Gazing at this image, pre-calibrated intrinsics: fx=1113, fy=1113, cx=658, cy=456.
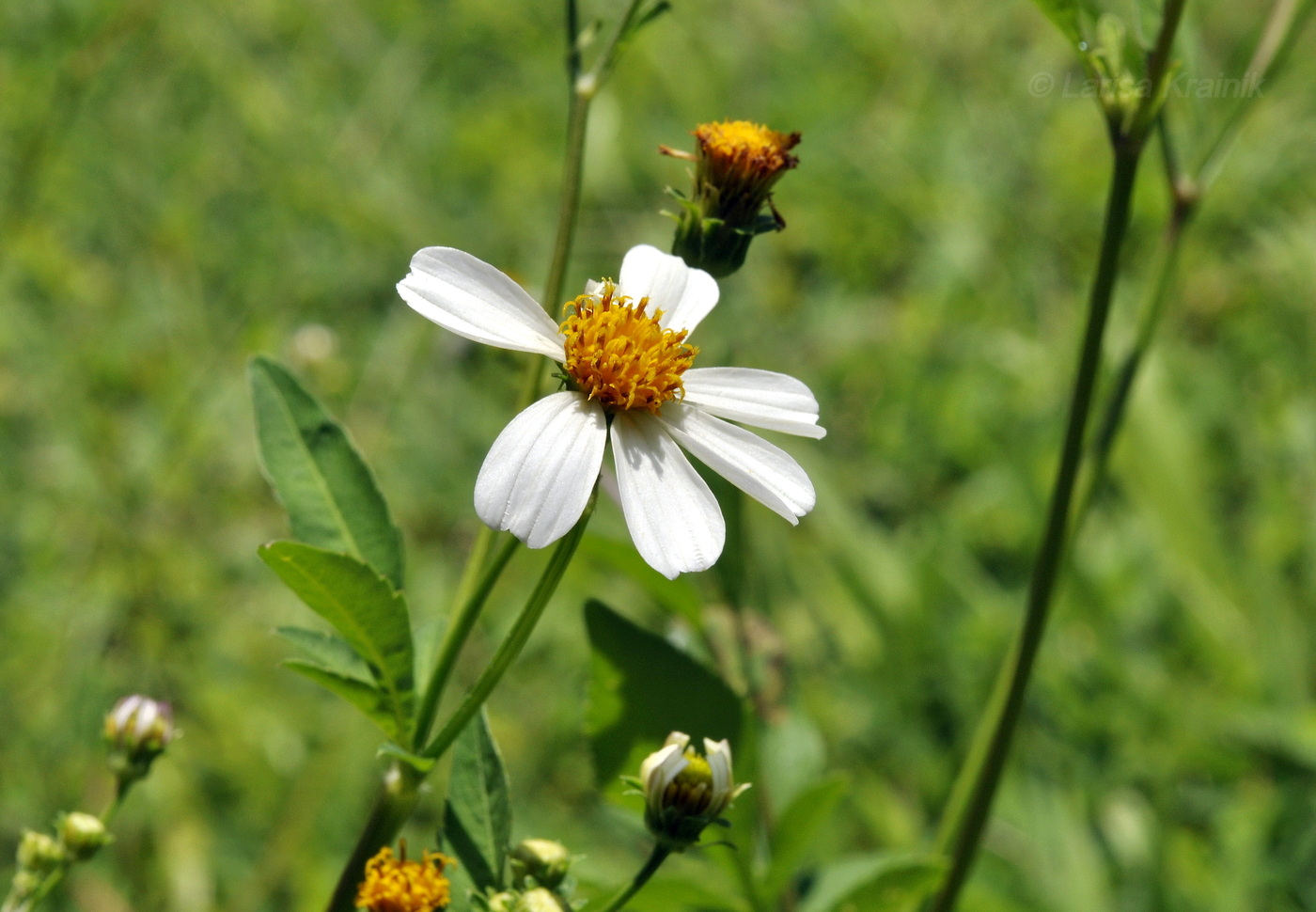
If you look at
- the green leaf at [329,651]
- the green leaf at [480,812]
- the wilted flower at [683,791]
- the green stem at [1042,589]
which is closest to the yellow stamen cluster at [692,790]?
the wilted flower at [683,791]

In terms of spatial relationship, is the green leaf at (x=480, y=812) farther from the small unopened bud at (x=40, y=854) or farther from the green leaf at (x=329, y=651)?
the small unopened bud at (x=40, y=854)

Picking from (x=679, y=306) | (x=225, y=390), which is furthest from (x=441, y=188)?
(x=679, y=306)

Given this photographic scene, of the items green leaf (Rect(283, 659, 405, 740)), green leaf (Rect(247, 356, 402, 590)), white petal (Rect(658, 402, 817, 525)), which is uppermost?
white petal (Rect(658, 402, 817, 525))

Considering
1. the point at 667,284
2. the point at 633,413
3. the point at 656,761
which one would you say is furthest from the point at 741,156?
the point at 656,761

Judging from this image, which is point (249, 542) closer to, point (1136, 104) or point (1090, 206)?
point (1136, 104)

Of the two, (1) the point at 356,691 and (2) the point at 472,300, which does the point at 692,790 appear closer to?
(1) the point at 356,691

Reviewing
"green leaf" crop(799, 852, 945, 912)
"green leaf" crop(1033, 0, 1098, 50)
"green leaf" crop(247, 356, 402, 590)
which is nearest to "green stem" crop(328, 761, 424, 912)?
"green leaf" crop(247, 356, 402, 590)

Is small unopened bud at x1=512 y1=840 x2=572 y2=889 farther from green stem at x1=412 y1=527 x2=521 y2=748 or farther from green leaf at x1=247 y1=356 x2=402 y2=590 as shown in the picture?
green leaf at x1=247 y1=356 x2=402 y2=590
